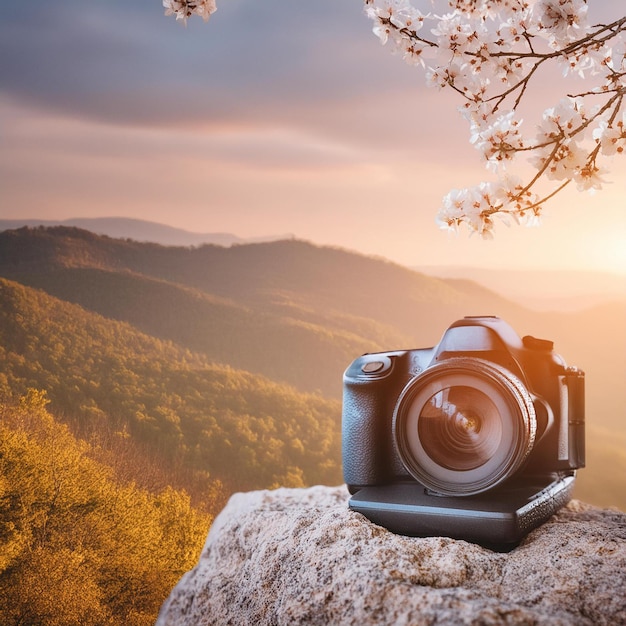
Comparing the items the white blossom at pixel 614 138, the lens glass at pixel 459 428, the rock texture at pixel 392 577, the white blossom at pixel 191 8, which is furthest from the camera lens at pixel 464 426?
the white blossom at pixel 191 8

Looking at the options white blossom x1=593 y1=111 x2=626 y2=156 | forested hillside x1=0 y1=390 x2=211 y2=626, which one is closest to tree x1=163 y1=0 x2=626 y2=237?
white blossom x1=593 y1=111 x2=626 y2=156

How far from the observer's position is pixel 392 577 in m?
1.14

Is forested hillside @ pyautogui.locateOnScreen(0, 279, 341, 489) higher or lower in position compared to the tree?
lower

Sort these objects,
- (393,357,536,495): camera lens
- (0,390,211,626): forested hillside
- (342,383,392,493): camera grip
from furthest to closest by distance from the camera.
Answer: (0,390,211,626): forested hillside → (342,383,392,493): camera grip → (393,357,536,495): camera lens

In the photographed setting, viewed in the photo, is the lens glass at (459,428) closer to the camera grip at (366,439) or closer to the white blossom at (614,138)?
the camera grip at (366,439)

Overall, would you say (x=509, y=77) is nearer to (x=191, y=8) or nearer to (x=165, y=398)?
(x=191, y=8)

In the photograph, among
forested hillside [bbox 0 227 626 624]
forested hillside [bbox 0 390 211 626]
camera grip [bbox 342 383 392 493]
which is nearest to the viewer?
camera grip [bbox 342 383 392 493]

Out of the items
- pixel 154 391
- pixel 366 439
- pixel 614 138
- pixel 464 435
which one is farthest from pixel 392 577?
pixel 154 391

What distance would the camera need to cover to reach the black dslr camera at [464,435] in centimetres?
135

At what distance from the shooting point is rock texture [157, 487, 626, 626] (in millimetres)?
1025

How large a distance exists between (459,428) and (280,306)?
10.3m

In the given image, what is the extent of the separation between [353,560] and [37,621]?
61.3 inches

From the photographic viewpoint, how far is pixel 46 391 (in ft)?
10.0

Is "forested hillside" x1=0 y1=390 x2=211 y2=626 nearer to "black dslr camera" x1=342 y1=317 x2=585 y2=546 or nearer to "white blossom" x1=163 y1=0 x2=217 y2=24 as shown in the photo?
"black dslr camera" x1=342 y1=317 x2=585 y2=546
